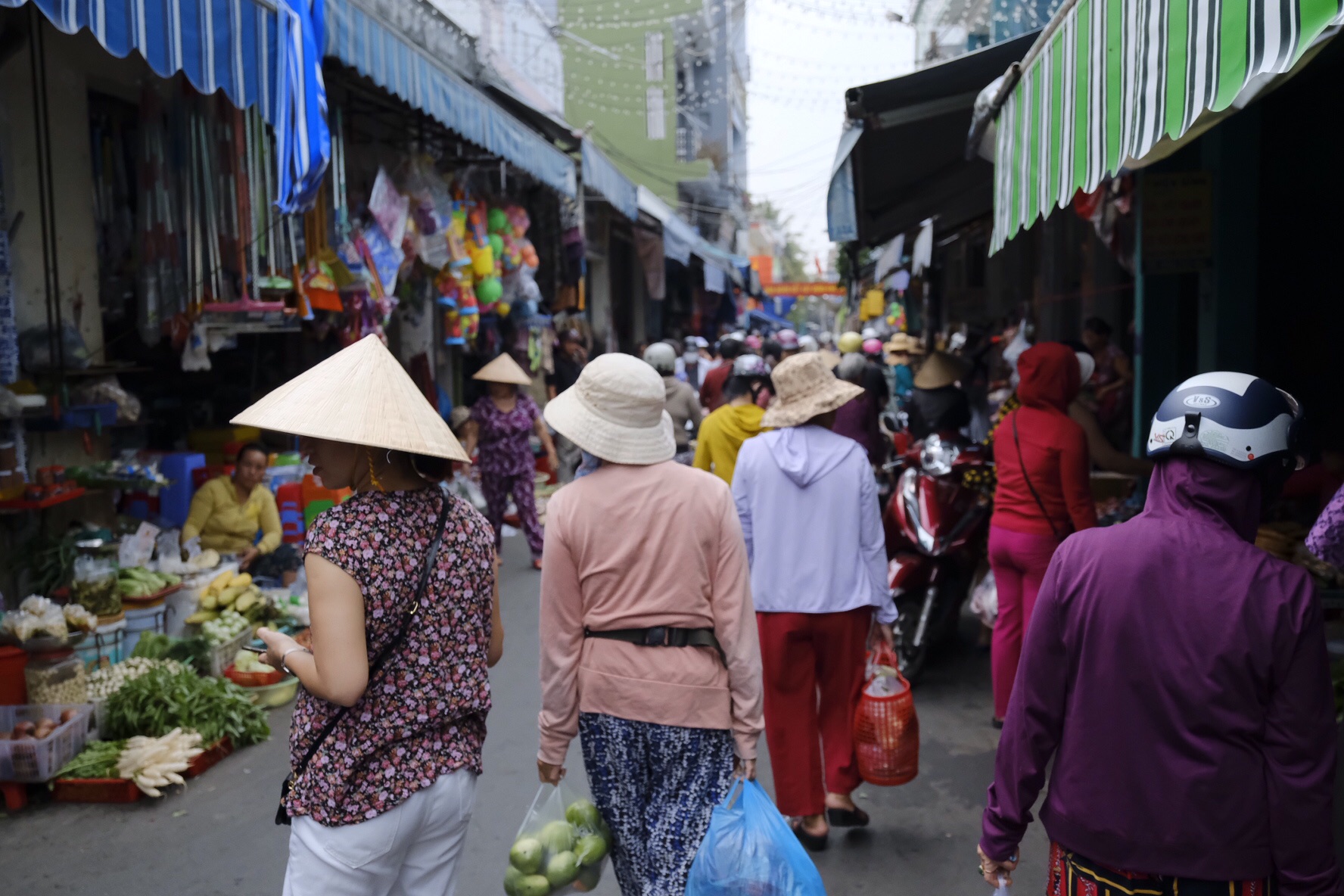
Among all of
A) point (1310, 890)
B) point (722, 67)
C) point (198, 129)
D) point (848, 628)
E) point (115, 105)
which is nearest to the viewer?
point (1310, 890)

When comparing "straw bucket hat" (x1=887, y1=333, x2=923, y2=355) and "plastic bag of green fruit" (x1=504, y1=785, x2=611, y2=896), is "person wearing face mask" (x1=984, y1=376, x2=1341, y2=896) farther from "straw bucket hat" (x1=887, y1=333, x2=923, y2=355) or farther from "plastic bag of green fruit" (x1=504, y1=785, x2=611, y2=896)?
"straw bucket hat" (x1=887, y1=333, x2=923, y2=355)

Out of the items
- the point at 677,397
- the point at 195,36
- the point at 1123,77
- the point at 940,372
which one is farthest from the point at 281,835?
the point at 677,397

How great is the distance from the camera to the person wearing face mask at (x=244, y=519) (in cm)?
717

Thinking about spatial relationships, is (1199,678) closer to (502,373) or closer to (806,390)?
(806,390)

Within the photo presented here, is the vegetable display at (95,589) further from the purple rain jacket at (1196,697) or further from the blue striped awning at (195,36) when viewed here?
the purple rain jacket at (1196,697)

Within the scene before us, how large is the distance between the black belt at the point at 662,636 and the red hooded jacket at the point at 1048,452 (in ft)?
8.02

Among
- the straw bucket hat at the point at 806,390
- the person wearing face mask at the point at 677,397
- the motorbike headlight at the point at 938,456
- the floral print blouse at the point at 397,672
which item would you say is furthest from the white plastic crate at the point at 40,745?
the person wearing face mask at the point at 677,397

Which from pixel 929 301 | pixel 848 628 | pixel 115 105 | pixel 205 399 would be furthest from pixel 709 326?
pixel 848 628

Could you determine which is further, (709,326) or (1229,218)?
(709,326)

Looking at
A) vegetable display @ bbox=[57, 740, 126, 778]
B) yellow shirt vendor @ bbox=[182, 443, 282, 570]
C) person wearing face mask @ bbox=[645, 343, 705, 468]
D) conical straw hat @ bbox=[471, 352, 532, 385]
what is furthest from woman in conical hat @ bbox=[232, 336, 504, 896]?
person wearing face mask @ bbox=[645, 343, 705, 468]

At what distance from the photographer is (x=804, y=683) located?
4.23 meters

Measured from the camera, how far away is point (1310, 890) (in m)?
2.05

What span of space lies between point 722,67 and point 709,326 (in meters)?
9.52

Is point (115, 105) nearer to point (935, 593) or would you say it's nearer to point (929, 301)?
point (935, 593)
